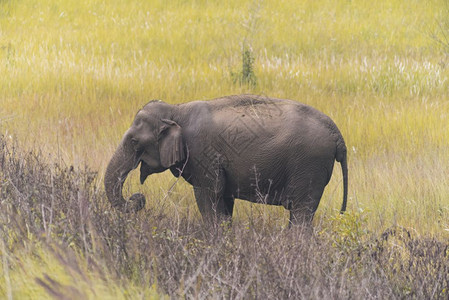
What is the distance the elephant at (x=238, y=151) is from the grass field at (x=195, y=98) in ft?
0.63

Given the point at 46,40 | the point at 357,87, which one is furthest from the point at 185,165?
the point at 46,40

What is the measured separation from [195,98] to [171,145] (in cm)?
353

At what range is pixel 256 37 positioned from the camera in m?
12.9

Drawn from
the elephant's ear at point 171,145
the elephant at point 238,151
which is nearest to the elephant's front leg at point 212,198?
the elephant at point 238,151

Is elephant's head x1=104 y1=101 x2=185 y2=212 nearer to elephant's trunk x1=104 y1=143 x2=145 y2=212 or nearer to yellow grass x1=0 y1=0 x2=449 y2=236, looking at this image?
elephant's trunk x1=104 y1=143 x2=145 y2=212

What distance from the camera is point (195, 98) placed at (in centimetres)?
858

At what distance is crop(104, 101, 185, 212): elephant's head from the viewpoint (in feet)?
16.7

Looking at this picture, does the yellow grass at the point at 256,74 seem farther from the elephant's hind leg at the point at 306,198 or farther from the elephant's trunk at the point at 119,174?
the elephant's hind leg at the point at 306,198

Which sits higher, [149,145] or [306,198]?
[149,145]

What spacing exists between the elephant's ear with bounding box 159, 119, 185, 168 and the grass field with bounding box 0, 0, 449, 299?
0.33m

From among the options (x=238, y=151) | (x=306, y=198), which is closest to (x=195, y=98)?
(x=238, y=151)

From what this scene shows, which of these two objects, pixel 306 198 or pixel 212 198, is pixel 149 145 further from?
pixel 306 198

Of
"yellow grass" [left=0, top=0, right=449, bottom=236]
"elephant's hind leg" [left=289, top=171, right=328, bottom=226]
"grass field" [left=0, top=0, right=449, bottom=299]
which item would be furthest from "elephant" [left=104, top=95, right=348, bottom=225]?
"yellow grass" [left=0, top=0, right=449, bottom=236]

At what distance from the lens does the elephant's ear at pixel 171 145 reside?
16.6 feet
